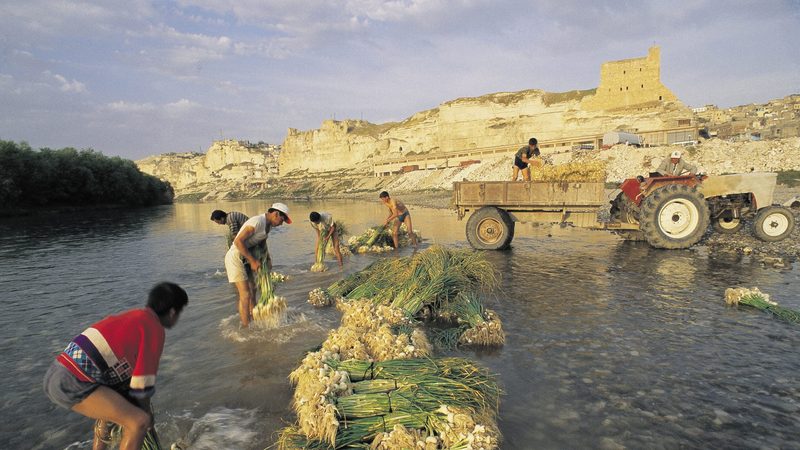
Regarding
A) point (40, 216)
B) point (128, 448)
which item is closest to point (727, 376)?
point (128, 448)

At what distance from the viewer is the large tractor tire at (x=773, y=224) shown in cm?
1147

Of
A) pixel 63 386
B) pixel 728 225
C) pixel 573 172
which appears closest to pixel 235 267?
pixel 63 386

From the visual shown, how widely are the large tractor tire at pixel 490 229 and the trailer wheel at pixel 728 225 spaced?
7146 millimetres

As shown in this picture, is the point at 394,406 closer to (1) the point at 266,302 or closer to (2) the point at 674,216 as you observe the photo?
(1) the point at 266,302

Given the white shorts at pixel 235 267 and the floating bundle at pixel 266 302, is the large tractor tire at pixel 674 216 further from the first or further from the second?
the white shorts at pixel 235 267

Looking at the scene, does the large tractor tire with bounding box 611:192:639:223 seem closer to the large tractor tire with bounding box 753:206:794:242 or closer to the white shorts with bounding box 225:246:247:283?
the large tractor tire with bounding box 753:206:794:242

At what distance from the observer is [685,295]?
25.2 ft

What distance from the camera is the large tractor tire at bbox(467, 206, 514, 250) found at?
13.0 metres

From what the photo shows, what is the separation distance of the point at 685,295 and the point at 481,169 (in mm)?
53972

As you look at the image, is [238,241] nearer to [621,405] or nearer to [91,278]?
[621,405]

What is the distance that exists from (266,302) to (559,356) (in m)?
5.09

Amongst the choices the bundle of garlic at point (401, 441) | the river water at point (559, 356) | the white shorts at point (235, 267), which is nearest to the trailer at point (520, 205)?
the river water at point (559, 356)

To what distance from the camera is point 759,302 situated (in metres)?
6.67

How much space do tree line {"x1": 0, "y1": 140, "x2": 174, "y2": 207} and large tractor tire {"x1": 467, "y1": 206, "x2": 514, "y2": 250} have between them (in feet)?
143
